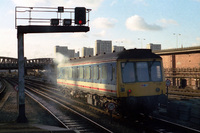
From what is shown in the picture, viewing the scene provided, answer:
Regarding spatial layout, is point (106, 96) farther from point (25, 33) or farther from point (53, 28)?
point (25, 33)

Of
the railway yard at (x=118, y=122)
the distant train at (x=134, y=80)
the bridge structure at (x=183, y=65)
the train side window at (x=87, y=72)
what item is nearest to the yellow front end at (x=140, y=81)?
the distant train at (x=134, y=80)

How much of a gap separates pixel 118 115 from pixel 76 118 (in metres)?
2.82

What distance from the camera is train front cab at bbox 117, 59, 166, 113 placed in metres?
14.4

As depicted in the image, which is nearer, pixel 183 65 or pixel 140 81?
pixel 140 81

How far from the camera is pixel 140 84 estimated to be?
14.6 m

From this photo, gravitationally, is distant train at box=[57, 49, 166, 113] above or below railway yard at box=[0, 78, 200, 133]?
above

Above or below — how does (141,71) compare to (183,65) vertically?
below

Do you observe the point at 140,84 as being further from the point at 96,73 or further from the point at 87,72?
the point at 87,72

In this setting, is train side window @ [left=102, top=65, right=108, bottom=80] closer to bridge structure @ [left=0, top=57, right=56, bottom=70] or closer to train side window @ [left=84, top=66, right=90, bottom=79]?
train side window @ [left=84, top=66, right=90, bottom=79]

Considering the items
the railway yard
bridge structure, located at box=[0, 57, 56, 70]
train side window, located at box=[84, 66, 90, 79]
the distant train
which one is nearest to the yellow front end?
the distant train

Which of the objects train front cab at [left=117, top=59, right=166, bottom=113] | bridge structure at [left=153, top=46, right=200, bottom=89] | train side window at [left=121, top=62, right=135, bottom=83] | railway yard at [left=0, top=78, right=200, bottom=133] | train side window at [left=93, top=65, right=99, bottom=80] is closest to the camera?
railway yard at [left=0, top=78, right=200, bottom=133]

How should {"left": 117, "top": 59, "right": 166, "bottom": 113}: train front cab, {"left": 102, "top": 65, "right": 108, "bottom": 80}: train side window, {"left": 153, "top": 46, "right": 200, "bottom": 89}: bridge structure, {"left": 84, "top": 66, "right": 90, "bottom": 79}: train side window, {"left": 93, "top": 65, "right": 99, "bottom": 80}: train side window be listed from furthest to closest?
{"left": 153, "top": 46, "right": 200, "bottom": 89}: bridge structure, {"left": 84, "top": 66, "right": 90, "bottom": 79}: train side window, {"left": 93, "top": 65, "right": 99, "bottom": 80}: train side window, {"left": 102, "top": 65, "right": 108, "bottom": 80}: train side window, {"left": 117, "top": 59, "right": 166, "bottom": 113}: train front cab

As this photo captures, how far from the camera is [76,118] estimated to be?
1653cm

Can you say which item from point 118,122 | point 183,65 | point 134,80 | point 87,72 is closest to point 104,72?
point 134,80
